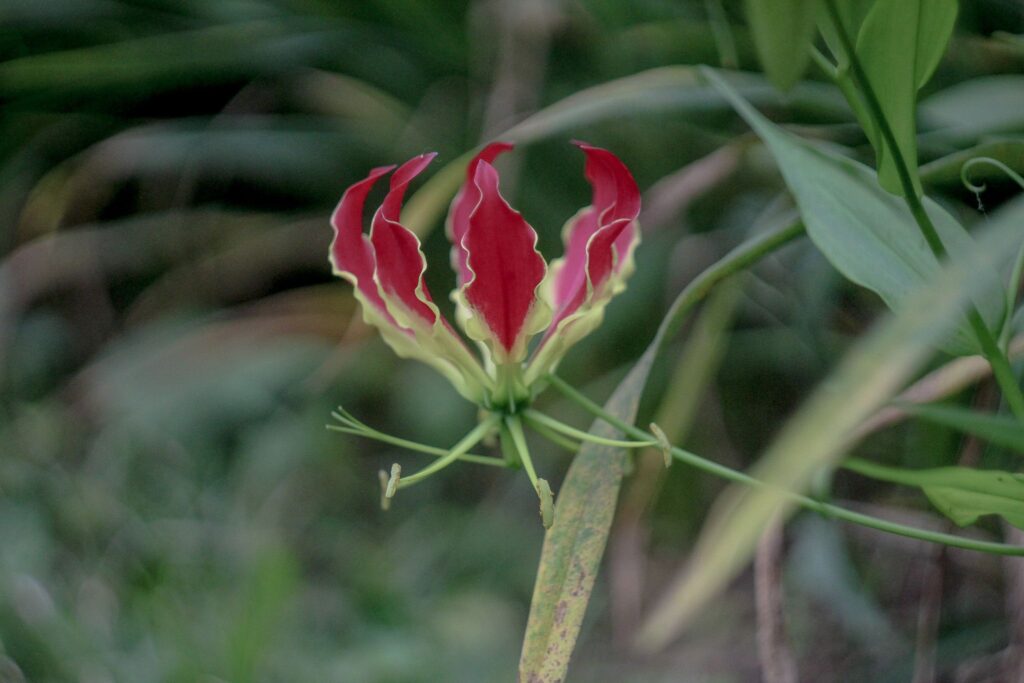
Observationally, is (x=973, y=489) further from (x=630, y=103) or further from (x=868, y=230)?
(x=630, y=103)

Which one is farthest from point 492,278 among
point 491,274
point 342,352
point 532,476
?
point 342,352

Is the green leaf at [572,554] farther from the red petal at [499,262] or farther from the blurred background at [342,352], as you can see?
the blurred background at [342,352]

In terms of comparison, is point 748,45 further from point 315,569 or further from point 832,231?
point 315,569

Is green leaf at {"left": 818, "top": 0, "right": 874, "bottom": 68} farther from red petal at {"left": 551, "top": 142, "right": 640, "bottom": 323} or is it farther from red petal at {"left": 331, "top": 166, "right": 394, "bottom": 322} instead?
red petal at {"left": 331, "top": 166, "right": 394, "bottom": 322}

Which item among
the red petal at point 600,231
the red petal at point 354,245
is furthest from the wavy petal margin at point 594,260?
the red petal at point 354,245

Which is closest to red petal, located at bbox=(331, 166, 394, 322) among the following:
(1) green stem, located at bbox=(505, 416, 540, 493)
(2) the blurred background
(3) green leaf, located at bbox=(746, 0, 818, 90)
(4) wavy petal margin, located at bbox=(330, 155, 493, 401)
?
(4) wavy petal margin, located at bbox=(330, 155, 493, 401)

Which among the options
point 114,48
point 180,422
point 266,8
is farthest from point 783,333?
point 114,48
